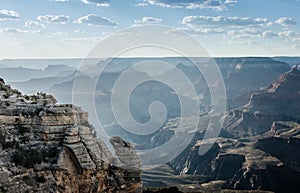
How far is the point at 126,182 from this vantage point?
29.2m

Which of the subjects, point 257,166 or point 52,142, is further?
point 257,166

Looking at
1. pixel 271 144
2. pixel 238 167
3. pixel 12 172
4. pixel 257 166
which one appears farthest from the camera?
pixel 271 144

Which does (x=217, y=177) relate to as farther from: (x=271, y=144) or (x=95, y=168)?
(x=95, y=168)

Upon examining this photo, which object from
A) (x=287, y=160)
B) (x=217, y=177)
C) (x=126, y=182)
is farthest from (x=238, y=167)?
(x=126, y=182)

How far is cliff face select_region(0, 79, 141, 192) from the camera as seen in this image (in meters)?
25.7

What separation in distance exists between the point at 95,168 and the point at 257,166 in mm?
147685

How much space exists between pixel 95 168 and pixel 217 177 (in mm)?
158783

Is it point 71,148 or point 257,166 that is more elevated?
point 71,148

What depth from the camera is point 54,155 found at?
2677 centimetres

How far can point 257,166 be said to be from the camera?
6496 inches

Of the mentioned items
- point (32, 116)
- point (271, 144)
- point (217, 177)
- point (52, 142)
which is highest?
point (32, 116)

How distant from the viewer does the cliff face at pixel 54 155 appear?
2566cm

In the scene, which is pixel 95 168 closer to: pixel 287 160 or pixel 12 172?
pixel 12 172

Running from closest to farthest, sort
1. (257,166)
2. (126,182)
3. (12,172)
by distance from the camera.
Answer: (12,172), (126,182), (257,166)
